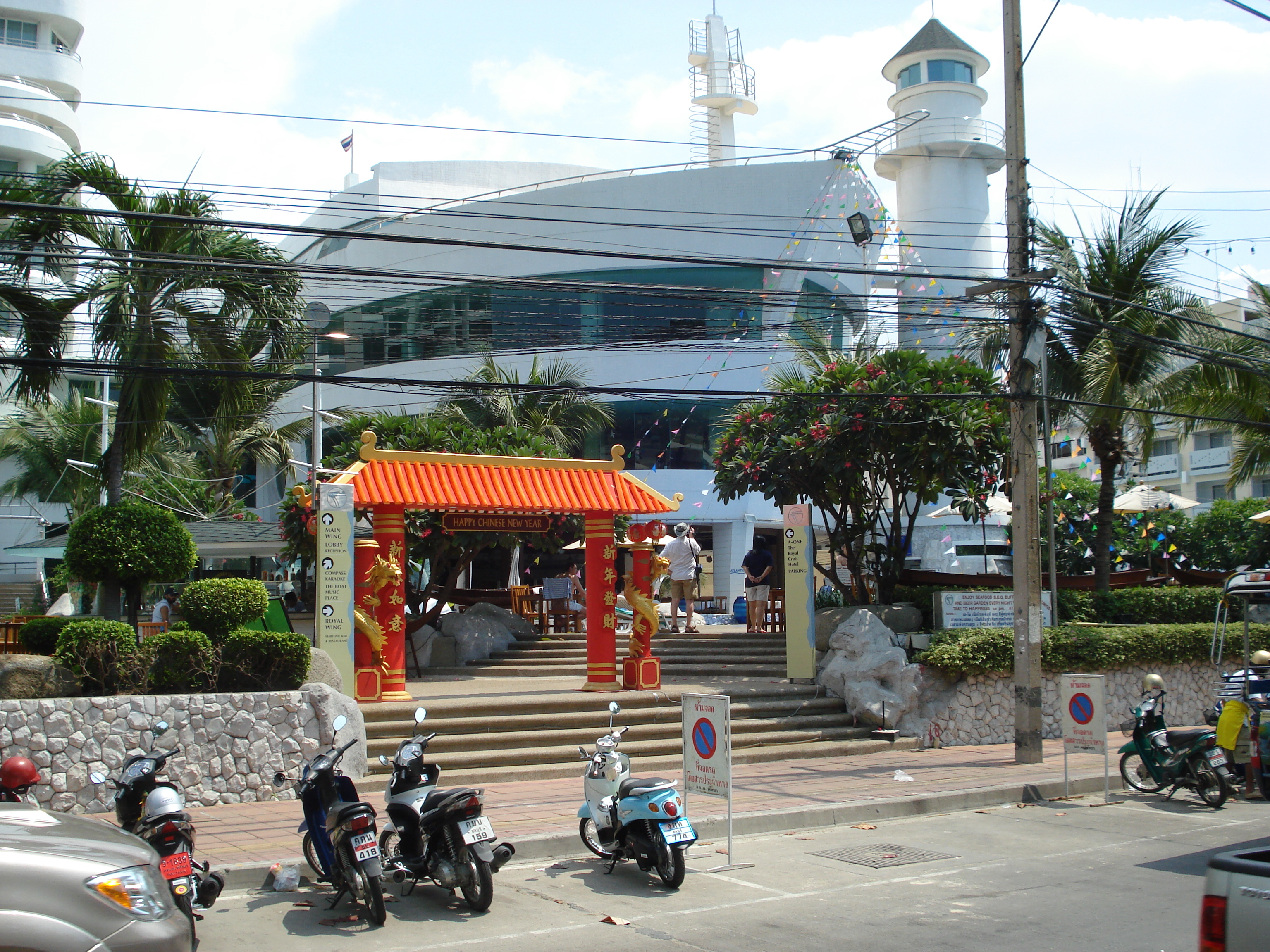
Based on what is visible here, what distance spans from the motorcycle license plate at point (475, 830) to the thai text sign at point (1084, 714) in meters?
A: 7.02

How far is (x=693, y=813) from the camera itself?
10.0 meters

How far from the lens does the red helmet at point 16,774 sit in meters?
7.00

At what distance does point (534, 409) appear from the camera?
26.8 m

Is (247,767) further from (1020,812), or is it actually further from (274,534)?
(274,534)

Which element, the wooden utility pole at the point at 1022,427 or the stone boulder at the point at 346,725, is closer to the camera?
the stone boulder at the point at 346,725

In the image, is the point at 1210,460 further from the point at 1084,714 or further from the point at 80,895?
the point at 80,895

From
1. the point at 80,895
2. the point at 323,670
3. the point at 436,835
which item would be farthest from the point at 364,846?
the point at 323,670

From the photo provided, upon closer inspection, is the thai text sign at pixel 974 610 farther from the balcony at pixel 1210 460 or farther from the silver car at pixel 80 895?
the balcony at pixel 1210 460

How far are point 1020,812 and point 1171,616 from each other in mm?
9305

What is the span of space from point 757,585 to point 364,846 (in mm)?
13892

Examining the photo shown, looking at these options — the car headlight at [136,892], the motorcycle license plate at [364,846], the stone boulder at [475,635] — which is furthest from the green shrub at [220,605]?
the stone boulder at [475,635]

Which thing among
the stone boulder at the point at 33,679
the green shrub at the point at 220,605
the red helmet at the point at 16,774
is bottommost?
the red helmet at the point at 16,774

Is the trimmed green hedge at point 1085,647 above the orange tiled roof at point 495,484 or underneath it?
underneath

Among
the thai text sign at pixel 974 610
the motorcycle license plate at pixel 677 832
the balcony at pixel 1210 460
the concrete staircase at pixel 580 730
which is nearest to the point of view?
the motorcycle license plate at pixel 677 832
